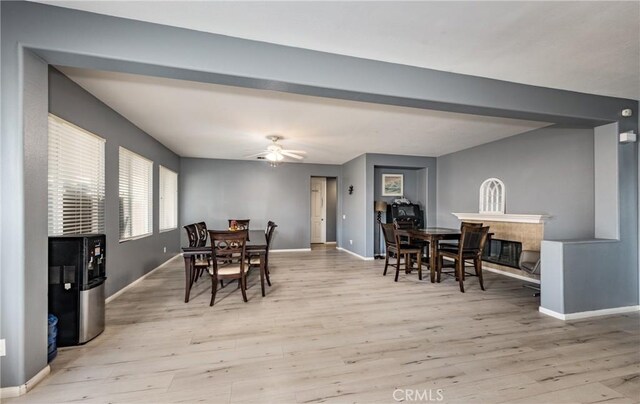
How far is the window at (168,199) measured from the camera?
567cm

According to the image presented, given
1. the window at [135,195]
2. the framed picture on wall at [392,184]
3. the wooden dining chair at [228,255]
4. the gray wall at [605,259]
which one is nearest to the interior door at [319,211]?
the framed picture on wall at [392,184]

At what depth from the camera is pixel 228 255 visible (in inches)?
135

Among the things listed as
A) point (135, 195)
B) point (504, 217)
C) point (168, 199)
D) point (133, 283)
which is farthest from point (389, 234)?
point (168, 199)

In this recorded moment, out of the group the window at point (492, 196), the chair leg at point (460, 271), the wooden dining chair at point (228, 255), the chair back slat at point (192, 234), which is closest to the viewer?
the wooden dining chair at point (228, 255)

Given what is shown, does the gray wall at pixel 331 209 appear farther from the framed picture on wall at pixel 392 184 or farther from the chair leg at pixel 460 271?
the chair leg at pixel 460 271

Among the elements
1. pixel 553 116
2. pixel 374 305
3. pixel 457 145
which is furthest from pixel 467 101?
pixel 457 145

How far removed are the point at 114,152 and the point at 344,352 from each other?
12.6ft

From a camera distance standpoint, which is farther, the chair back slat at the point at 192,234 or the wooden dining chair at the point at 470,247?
the chair back slat at the point at 192,234

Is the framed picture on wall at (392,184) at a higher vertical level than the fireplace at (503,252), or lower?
higher

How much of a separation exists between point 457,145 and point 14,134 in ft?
20.3

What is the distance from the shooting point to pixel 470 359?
7.02 feet

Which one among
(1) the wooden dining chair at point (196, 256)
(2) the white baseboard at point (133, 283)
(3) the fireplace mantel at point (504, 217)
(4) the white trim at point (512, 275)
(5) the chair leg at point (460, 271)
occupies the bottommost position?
(4) the white trim at point (512, 275)

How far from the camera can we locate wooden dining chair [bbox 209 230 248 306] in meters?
3.21

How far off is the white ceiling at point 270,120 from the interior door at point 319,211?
309cm
